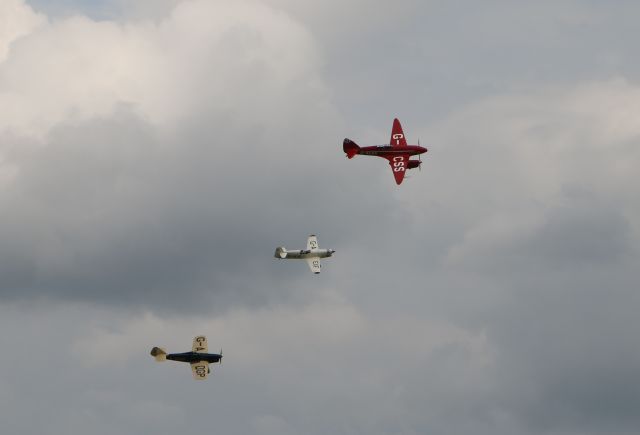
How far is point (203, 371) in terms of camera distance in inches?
7869

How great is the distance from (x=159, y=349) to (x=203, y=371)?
10258mm

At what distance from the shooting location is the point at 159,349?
196125 millimetres
